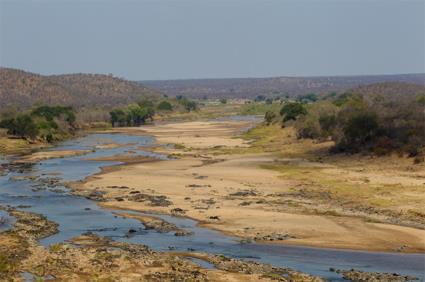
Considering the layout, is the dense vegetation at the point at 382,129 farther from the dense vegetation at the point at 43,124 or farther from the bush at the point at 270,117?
the dense vegetation at the point at 43,124

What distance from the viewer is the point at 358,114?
6412 cm

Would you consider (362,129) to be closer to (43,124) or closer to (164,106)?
(43,124)

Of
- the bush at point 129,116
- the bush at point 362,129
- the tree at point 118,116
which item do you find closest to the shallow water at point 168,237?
the bush at point 362,129

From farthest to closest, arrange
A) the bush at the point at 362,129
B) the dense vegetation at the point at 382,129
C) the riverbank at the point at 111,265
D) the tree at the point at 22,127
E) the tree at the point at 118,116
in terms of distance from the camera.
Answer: the tree at the point at 118,116, the tree at the point at 22,127, the bush at the point at 362,129, the dense vegetation at the point at 382,129, the riverbank at the point at 111,265

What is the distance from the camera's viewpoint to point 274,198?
4362 cm

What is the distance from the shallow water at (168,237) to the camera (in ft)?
89.5

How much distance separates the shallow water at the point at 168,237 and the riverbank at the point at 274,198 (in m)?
1.23

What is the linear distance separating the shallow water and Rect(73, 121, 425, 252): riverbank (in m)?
1.23

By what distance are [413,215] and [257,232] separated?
889cm

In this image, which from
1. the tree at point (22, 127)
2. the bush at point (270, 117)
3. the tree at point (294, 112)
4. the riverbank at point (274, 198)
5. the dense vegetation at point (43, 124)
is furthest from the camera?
the bush at point (270, 117)

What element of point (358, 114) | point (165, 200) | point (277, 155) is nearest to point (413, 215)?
point (165, 200)

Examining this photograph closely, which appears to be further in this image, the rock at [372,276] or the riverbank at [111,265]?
the riverbank at [111,265]

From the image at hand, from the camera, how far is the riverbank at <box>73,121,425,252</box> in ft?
107

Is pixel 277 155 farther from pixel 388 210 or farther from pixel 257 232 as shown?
pixel 257 232
